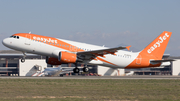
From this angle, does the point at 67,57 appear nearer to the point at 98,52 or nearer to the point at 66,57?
the point at 66,57

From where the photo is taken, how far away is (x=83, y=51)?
131 ft

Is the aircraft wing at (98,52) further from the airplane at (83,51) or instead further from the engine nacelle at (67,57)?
the engine nacelle at (67,57)

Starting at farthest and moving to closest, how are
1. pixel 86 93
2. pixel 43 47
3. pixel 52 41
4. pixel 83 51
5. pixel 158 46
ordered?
pixel 158 46 → pixel 83 51 → pixel 52 41 → pixel 43 47 → pixel 86 93

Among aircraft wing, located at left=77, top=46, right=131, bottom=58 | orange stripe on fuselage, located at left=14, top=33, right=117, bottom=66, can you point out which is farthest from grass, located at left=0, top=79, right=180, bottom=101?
aircraft wing, located at left=77, top=46, right=131, bottom=58

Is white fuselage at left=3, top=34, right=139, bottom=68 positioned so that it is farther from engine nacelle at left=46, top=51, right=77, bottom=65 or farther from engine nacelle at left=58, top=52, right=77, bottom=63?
engine nacelle at left=58, top=52, right=77, bottom=63

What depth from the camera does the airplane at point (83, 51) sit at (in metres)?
37.7

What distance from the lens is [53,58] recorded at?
42.0m

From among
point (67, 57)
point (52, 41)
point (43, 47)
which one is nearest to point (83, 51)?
point (67, 57)

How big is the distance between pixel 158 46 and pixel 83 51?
1330 cm

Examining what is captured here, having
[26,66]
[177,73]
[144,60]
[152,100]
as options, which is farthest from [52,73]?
[152,100]

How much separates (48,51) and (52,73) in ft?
85.4

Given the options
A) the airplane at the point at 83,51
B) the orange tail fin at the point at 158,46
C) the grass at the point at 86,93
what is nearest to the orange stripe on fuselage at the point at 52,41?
the airplane at the point at 83,51

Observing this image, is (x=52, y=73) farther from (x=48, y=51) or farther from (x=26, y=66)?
(x=48, y=51)

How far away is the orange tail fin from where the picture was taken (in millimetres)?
44688
